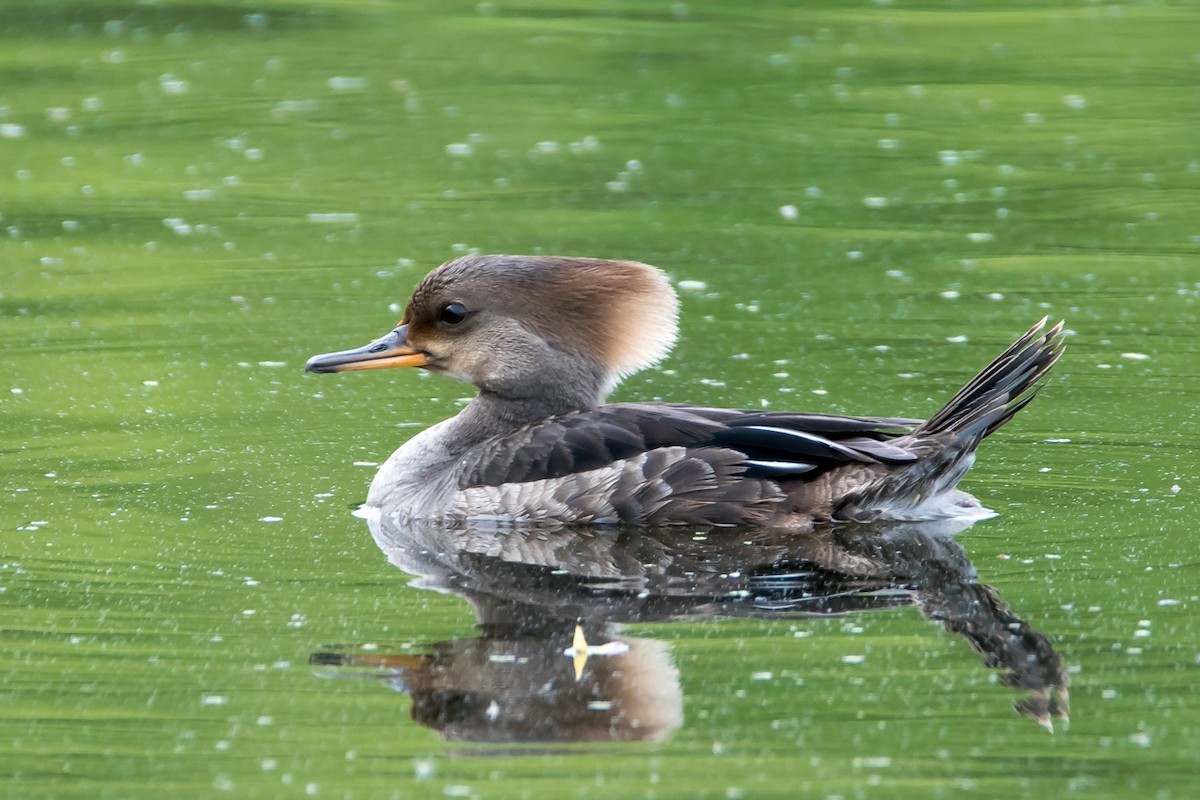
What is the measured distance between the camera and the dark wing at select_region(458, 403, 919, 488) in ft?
24.6

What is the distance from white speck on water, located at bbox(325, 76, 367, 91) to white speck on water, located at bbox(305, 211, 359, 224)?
371 cm

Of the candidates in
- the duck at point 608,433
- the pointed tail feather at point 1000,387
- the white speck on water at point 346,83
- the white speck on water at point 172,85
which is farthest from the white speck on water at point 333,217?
the pointed tail feather at point 1000,387

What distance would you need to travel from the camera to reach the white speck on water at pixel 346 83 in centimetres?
1653

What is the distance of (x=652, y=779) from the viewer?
16.4ft

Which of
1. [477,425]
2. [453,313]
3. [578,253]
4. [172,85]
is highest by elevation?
[453,313]

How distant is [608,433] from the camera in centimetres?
767

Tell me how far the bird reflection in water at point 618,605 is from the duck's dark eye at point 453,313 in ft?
3.08

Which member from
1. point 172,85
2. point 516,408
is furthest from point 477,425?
point 172,85

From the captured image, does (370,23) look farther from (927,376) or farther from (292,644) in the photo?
(292,644)

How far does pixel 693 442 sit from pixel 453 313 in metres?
1.24

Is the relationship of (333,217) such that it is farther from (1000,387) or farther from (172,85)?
(1000,387)

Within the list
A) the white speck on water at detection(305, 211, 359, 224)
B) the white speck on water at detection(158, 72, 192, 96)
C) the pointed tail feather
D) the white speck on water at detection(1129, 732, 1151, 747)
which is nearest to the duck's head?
the pointed tail feather

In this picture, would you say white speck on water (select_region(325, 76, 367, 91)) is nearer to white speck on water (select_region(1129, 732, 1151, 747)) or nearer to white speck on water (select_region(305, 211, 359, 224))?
white speck on water (select_region(305, 211, 359, 224))

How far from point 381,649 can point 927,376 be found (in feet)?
13.9
